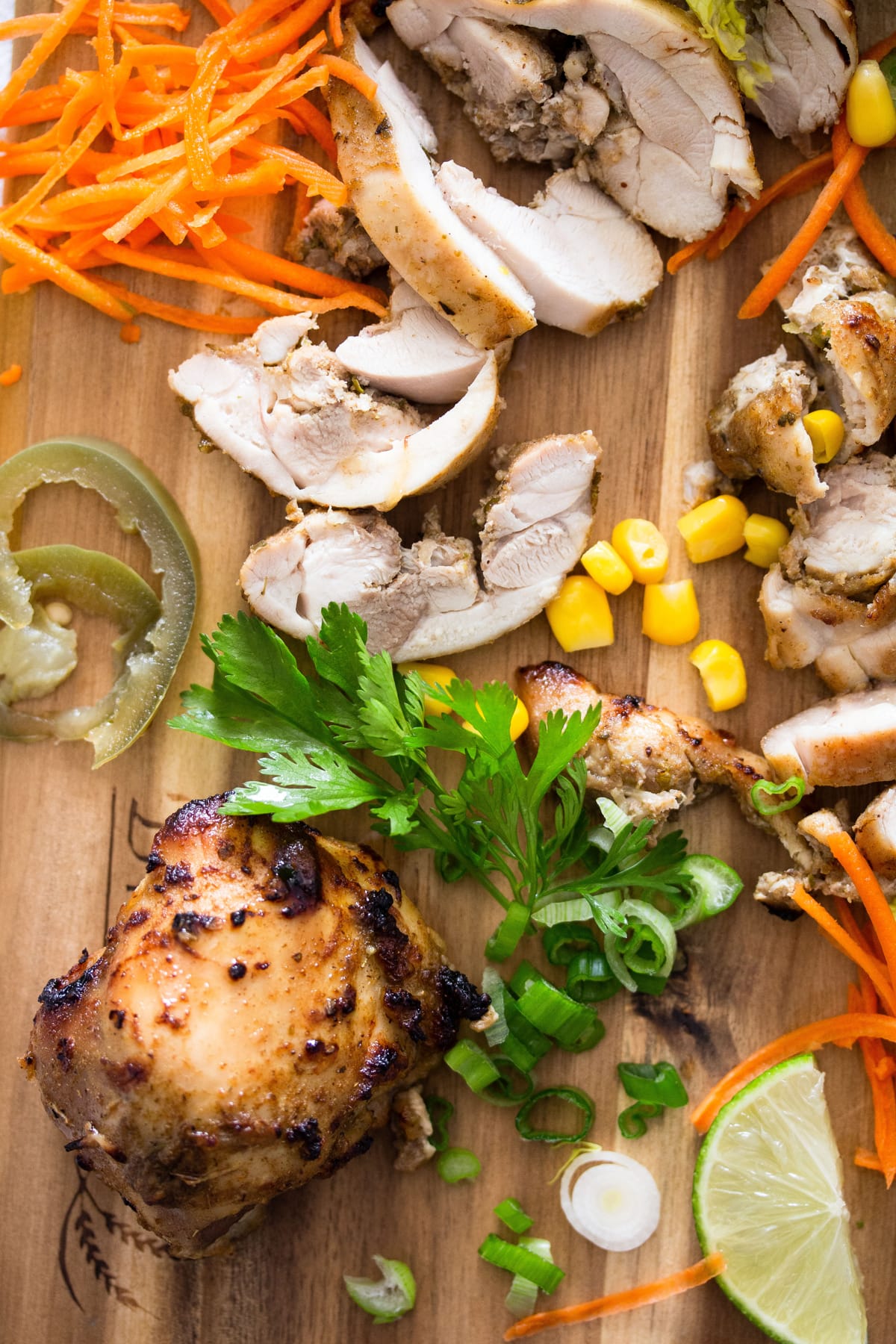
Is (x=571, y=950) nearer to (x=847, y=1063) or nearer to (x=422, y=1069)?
(x=422, y=1069)

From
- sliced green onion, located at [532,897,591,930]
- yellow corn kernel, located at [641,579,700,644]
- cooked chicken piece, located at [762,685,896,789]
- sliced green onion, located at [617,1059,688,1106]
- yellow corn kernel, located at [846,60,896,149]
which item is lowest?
sliced green onion, located at [617,1059,688,1106]

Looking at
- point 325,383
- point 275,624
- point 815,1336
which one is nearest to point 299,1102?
point 275,624

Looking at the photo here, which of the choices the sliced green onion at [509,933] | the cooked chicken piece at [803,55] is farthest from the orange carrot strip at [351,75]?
the sliced green onion at [509,933]

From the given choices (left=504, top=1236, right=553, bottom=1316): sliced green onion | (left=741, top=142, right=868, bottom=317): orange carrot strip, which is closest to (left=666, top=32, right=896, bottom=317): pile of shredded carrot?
(left=741, top=142, right=868, bottom=317): orange carrot strip

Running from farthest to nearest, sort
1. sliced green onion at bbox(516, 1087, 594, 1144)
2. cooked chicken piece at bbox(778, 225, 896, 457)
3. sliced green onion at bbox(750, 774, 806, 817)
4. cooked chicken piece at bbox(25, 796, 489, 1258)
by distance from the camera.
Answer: sliced green onion at bbox(516, 1087, 594, 1144) < sliced green onion at bbox(750, 774, 806, 817) < cooked chicken piece at bbox(778, 225, 896, 457) < cooked chicken piece at bbox(25, 796, 489, 1258)

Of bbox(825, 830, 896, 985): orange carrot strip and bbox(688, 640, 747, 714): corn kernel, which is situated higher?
bbox(688, 640, 747, 714): corn kernel

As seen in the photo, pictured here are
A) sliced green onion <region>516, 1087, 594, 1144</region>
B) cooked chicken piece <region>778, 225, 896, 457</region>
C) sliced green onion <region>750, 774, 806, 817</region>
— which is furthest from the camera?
sliced green onion <region>516, 1087, 594, 1144</region>

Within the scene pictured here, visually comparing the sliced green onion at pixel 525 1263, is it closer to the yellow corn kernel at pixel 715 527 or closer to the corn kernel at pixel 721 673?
the corn kernel at pixel 721 673

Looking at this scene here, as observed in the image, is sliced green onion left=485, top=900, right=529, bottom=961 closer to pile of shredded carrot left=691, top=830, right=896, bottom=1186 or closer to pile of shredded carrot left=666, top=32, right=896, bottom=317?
pile of shredded carrot left=691, top=830, right=896, bottom=1186
